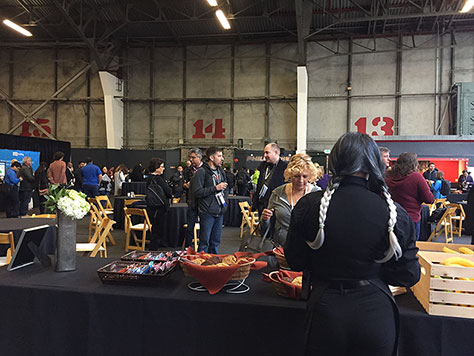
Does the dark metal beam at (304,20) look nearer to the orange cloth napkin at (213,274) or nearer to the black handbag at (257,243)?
the black handbag at (257,243)

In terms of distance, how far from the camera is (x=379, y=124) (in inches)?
512

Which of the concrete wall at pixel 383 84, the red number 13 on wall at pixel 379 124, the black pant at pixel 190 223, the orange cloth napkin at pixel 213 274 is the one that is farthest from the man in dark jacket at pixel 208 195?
the red number 13 on wall at pixel 379 124

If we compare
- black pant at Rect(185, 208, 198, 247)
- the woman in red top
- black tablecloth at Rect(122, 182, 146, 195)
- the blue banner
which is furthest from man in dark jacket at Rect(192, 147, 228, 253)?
the blue banner

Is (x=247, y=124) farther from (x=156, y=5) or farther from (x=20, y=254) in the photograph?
(x=20, y=254)

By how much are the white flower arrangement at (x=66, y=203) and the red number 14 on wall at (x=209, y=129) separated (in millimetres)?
12402

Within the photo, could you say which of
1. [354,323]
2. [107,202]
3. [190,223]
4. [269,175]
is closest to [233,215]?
[107,202]

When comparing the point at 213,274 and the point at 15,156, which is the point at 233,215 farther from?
the point at 15,156

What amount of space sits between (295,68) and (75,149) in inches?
370

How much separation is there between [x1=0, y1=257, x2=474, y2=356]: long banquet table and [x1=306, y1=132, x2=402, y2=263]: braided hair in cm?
49

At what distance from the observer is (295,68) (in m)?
13.7

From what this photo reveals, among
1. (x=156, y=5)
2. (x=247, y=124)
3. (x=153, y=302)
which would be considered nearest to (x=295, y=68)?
(x=247, y=124)

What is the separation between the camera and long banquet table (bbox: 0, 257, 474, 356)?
4.40ft

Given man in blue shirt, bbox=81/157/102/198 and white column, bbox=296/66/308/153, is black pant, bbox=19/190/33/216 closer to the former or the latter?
man in blue shirt, bbox=81/157/102/198

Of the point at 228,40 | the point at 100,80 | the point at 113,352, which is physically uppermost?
the point at 228,40
